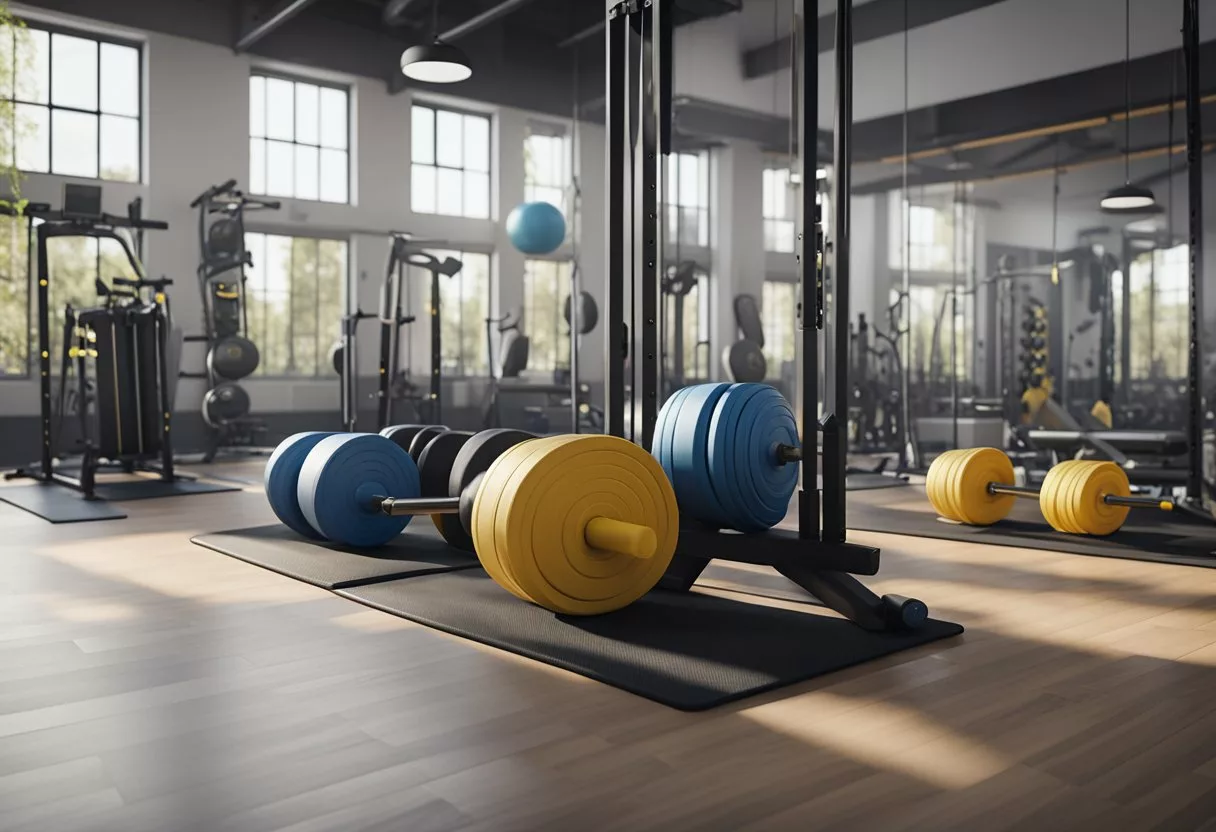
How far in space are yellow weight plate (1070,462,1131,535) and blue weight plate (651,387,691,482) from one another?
79.5 inches

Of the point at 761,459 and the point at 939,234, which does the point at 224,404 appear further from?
the point at 939,234

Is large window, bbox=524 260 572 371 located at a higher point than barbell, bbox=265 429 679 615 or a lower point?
higher

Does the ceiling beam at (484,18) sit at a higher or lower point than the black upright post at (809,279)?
higher

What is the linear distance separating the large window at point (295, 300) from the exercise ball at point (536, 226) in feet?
7.36

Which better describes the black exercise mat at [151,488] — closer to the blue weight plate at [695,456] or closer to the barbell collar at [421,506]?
the barbell collar at [421,506]

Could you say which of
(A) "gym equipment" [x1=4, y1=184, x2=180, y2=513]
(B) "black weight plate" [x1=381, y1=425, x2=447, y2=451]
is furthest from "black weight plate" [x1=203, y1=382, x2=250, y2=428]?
(B) "black weight plate" [x1=381, y1=425, x2=447, y2=451]

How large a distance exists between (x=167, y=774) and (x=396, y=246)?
678 cm

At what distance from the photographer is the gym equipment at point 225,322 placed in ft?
26.8

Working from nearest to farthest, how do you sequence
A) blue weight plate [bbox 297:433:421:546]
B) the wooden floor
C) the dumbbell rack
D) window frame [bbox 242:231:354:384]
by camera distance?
the wooden floor → the dumbbell rack → blue weight plate [bbox 297:433:421:546] → window frame [bbox 242:231:354:384]

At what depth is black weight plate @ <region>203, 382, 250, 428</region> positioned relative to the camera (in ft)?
26.5

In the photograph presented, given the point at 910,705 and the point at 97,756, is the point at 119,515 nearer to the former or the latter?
the point at 97,756

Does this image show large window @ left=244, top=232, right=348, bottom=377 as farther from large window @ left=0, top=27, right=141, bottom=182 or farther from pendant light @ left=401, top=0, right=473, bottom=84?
pendant light @ left=401, top=0, right=473, bottom=84

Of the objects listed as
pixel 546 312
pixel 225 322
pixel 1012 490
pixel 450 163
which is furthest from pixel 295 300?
pixel 1012 490

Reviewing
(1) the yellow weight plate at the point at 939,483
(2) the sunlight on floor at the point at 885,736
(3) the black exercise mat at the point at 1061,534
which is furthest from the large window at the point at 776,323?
(2) the sunlight on floor at the point at 885,736
